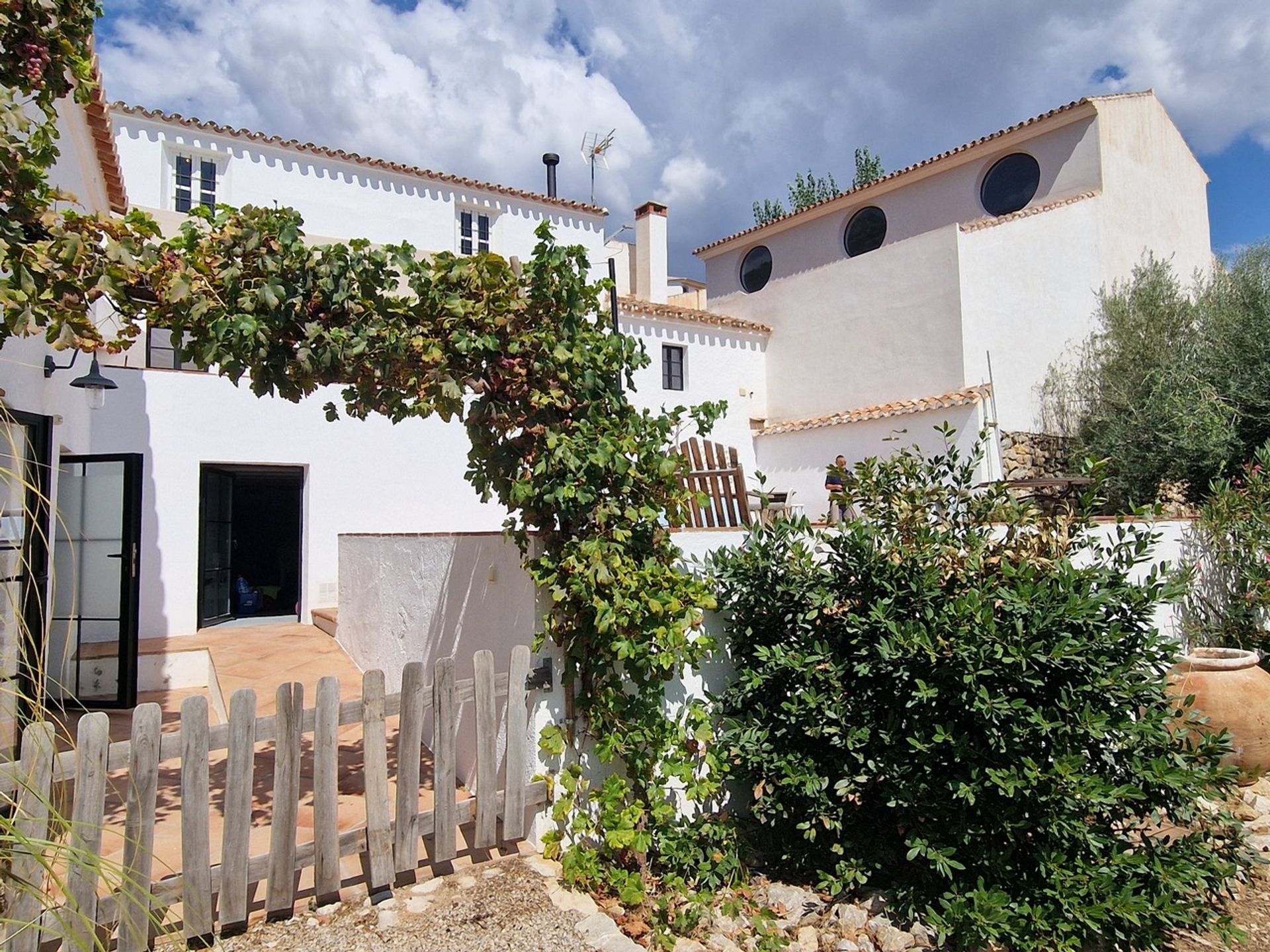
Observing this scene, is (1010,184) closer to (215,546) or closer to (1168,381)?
(1168,381)

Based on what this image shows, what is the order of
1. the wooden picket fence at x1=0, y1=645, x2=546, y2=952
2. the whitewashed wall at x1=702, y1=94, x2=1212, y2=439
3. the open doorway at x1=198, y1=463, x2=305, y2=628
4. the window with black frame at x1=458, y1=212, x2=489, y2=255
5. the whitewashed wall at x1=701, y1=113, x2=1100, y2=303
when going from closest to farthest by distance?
the wooden picket fence at x1=0, y1=645, x2=546, y2=952, the open doorway at x1=198, y1=463, x2=305, y2=628, the whitewashed wall at x1=702, y1=94, x2=1212, y2=439, the whitewashed wall at x1=701, y1=113, x2=1100, y2=303, the window with black frame at x1=458, y1=212, x2=489, y2=255

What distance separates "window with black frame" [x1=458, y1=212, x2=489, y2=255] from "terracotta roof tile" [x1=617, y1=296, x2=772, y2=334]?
111 inches

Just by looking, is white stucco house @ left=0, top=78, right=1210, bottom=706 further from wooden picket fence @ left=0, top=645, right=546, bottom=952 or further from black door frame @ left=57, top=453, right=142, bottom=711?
wooden picket fence @ left=0, top=645, right=546, bottom=952

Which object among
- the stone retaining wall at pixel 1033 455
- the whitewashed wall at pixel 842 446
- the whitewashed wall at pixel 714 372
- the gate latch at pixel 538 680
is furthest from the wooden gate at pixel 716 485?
the whitewashed wall at pixel 714 372

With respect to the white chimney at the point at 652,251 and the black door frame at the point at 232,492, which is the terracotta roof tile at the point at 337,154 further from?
the black door frame at the point at 232,492

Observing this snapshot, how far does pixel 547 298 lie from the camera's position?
4.17 m

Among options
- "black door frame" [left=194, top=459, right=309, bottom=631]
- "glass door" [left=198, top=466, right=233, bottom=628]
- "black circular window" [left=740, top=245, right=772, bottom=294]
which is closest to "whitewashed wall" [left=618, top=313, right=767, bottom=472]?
"black circular window" [left=740, top=245, right=772, bottom=294]

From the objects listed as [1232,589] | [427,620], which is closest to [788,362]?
[1232,589]

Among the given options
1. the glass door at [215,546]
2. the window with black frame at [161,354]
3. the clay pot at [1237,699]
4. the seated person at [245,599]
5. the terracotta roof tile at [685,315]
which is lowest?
the clay pot at [1237,699]

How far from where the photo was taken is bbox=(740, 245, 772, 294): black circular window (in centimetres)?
1822

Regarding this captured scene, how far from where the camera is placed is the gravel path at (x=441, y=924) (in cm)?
343

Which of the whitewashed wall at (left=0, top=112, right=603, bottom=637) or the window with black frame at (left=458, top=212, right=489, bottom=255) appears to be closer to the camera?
the whitewashed wall at (left=0, top=112, right=603, bottom=637)

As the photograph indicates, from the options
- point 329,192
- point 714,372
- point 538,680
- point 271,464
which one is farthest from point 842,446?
point 538,680

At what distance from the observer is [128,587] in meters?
6.77
